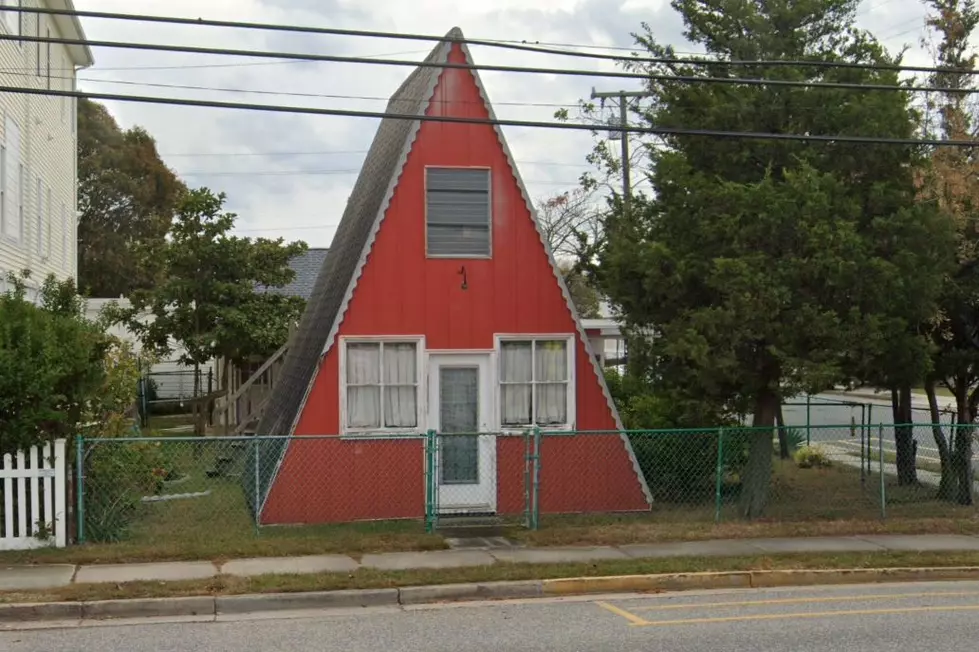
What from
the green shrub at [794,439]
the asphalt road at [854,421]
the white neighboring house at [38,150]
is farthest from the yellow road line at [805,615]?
the white neighboring house at [38,150]

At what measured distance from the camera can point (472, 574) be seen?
10.0 metres

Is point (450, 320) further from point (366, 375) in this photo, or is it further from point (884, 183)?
point (884, 183)

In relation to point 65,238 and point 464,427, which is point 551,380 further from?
point 65,238

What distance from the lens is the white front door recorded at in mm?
13797

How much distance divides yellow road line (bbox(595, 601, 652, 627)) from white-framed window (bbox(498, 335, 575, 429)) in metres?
4.72

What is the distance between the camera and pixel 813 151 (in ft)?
42.8

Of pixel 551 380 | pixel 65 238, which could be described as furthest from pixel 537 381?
pixel 65 238

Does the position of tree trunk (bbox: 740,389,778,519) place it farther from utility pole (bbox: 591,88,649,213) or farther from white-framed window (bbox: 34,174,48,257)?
white-framed window (bbox: 34,174,48,257)

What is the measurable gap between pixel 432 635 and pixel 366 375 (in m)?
5.91

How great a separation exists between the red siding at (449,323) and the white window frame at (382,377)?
0.08 meters

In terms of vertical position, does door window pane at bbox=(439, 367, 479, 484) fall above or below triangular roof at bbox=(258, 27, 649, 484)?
below

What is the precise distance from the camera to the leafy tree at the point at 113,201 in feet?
170

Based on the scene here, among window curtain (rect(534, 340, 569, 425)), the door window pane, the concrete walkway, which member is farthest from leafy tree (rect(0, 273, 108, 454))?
window curtain (rect(534, 340, 569, 425))

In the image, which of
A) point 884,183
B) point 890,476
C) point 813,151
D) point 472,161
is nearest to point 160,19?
point 472,161
